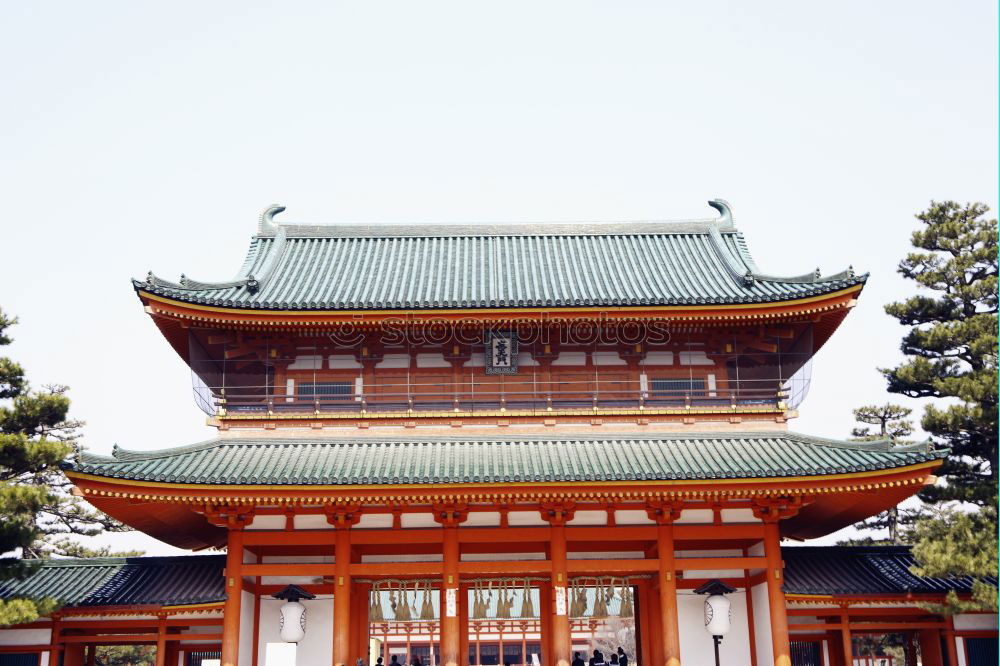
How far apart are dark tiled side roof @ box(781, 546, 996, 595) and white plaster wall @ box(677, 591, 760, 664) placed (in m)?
1.67

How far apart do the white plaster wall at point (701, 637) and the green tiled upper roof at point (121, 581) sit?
10562mm

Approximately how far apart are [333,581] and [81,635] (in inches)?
245

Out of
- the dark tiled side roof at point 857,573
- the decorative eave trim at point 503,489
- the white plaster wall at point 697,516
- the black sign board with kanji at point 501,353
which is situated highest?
the black sign board with kanji at point 501,353

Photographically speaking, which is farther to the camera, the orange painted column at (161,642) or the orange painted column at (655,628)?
the orange painted column at (655,628)

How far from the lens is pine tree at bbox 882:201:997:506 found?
20.9 metres

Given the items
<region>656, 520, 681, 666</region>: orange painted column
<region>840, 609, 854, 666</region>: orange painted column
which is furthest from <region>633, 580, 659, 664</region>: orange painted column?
<region>840, 609, 854, 666</region>: orange painted column

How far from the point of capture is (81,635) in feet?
70.7

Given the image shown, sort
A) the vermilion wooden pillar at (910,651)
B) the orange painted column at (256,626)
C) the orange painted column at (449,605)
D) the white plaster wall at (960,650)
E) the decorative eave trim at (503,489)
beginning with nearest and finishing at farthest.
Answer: the decorative eave trim at (503,489) → the orange painted column at (449,605) → the orange painted column at (256,626) → the white plaster wall at (960,650) → the vermilion wooden pillar at (910,651)

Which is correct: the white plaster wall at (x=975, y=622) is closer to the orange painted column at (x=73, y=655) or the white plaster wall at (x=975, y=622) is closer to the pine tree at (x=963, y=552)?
the pine tree at (x=963, y=552)

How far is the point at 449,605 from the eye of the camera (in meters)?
20.3

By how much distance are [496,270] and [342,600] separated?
10.7m

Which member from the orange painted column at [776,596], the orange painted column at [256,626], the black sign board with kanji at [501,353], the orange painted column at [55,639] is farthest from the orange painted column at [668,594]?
the orange painted column at [55,639]

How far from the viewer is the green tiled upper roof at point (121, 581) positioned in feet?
68.7

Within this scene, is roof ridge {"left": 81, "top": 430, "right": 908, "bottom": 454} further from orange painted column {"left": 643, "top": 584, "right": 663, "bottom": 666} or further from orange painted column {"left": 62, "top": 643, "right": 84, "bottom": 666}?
orange painted column {"left": 62, "top": 643, "right": 84, "bottom": 666}
